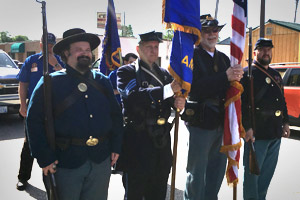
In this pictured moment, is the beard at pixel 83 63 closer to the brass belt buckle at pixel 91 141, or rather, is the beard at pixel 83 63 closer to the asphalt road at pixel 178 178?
the brass belt buckle at pixel 91 141

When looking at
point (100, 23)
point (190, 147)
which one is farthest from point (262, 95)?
point (100, 23)

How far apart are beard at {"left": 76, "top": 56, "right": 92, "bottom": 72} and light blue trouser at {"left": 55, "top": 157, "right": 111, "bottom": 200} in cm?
75

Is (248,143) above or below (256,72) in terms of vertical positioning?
below

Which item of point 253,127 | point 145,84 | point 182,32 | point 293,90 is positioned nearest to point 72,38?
point 145,84

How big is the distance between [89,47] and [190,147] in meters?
1.49

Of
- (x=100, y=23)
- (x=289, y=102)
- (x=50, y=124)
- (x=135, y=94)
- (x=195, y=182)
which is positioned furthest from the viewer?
(x=100, y=23)

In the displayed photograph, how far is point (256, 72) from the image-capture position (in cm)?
378

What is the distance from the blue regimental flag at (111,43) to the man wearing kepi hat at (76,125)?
8.13ft

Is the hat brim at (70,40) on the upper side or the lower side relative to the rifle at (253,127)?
upper

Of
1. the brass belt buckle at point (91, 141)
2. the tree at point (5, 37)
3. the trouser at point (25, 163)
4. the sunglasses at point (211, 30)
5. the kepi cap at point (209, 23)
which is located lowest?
the trouser at point (25, 163)

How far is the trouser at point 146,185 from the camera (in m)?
3.10

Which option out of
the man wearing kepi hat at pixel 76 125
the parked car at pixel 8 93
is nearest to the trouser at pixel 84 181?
the man wearing kepi hat at pixel 76 125

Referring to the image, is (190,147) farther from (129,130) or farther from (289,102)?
(289,102)

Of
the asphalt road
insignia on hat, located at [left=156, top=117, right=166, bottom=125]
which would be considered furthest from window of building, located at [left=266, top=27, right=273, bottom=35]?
insignia on hat, located at [left=156, top=117, right=166, bottom=125]
